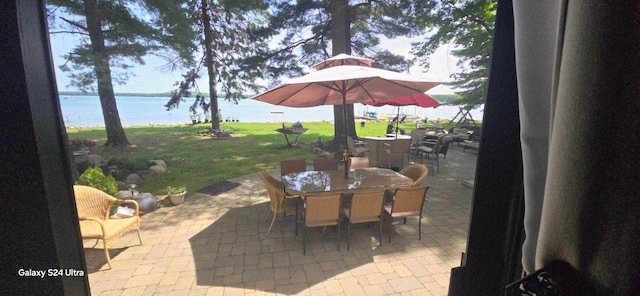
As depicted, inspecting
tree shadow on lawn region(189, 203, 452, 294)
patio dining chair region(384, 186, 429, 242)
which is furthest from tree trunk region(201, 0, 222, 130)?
patio dining chair region(384, 186, 429, 242)

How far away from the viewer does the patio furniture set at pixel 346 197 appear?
306cm

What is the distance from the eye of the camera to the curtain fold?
43 cm

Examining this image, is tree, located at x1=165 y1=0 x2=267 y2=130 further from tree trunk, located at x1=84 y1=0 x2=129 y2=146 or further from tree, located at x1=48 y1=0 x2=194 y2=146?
tree, located at x1=48 y1=0 x2=194 y2=146

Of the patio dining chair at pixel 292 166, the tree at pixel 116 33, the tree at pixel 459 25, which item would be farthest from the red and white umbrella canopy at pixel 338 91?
the tree at pixel 116 33

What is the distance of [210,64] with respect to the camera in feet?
48.1

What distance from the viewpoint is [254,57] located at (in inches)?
393

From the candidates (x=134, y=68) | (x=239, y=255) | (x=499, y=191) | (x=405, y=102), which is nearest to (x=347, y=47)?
(x=405, y=102)

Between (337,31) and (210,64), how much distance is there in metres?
9.31

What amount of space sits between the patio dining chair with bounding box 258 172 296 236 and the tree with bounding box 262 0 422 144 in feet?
19.2

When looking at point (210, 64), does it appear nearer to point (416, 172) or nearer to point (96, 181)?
point (96, 181)

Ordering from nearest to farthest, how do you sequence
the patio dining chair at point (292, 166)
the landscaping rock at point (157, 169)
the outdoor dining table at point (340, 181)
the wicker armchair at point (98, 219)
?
1. the wicker armchair at point (98, 219)
2. the outdoor dining table at point (340, 181)
3. the patio dining chair at point (292, 166)
4. the landscaping rock at point (157, 169)

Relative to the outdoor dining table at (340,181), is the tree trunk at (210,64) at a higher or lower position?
higher

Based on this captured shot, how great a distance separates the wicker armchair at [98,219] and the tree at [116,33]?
211 inches

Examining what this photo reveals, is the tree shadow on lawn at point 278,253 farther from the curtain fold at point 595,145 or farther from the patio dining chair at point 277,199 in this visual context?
the curtain fold at point 595,145
